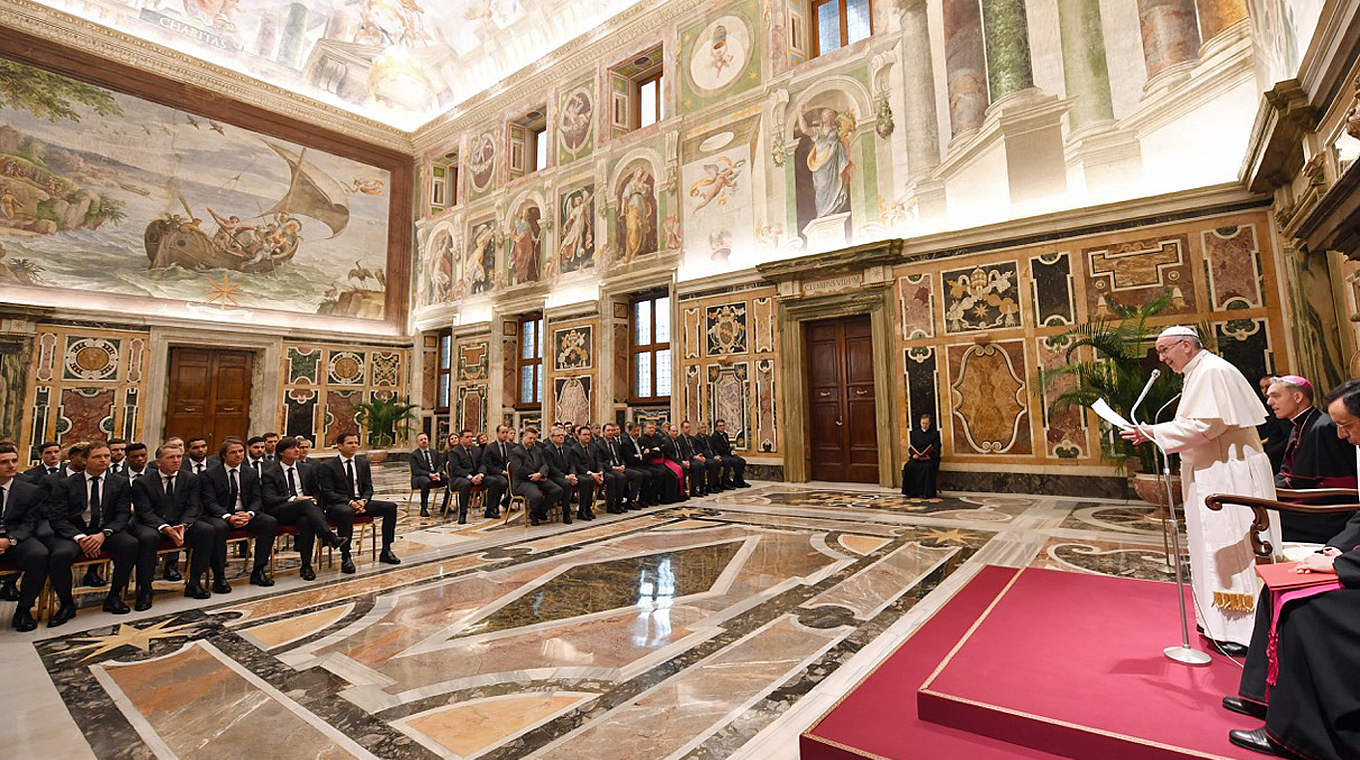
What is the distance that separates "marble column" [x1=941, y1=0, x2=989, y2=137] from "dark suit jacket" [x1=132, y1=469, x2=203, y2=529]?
9.90 meters

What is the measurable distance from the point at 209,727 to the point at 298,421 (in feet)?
48.7

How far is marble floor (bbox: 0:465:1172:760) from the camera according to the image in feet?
7.39

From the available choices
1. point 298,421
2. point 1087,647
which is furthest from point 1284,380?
point 298,421

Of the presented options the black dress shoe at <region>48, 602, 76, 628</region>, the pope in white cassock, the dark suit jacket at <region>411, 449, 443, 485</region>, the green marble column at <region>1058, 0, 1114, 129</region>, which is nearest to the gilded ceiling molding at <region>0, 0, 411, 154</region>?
the dark suit jacket at <region>411, 449, 443, 485</region>

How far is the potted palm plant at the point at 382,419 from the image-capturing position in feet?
49.0

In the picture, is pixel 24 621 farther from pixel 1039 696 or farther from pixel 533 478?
pixel 1039 696

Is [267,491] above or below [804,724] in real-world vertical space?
above

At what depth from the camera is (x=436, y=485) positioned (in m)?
8.00

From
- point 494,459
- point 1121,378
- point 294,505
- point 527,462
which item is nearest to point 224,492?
point 294,505

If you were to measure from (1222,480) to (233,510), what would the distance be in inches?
246

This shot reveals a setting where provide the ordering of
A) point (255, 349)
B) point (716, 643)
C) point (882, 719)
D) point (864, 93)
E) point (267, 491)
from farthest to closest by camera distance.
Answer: point (255, 349)
point (864, 93)
point (267, 491)
point (716, 643)
point (882, 719)

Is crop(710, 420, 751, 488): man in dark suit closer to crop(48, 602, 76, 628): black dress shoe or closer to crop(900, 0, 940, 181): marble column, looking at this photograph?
crop(900, 0, 940, 181): marble column

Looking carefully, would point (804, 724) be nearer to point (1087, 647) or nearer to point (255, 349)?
point (1087, 647)

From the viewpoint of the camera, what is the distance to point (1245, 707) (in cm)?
200
